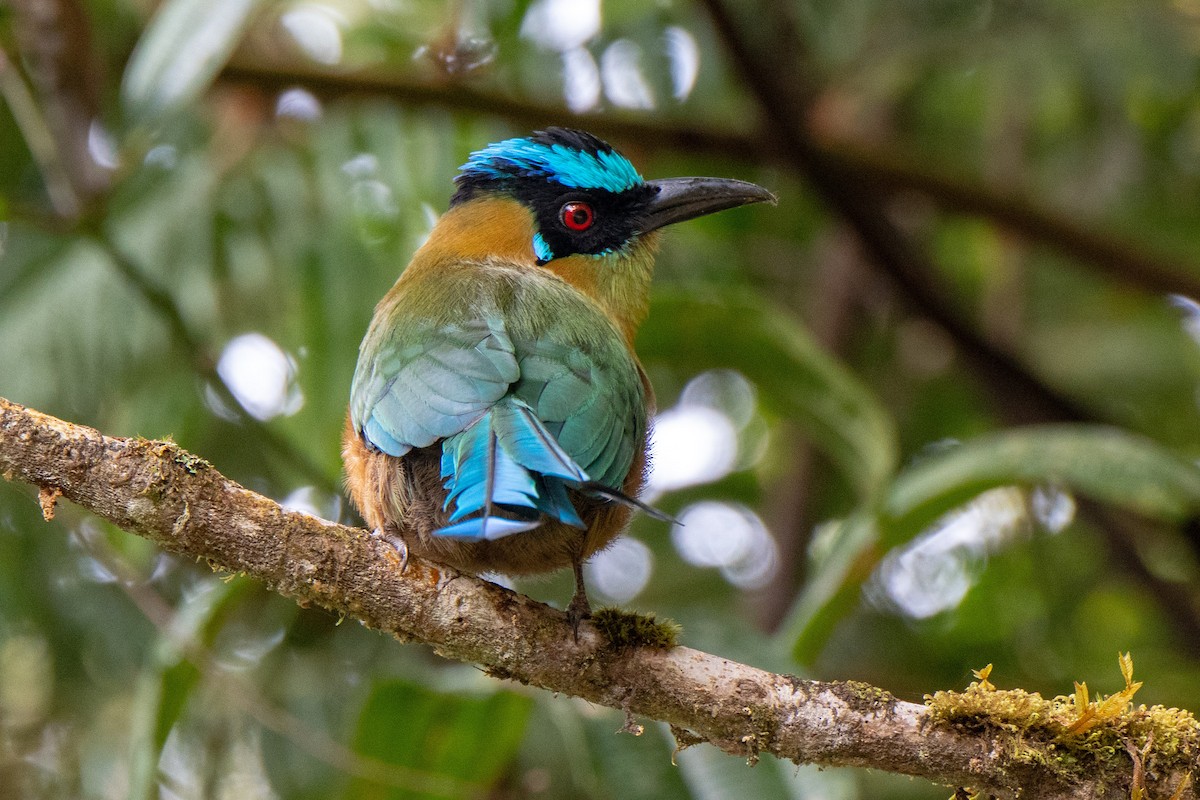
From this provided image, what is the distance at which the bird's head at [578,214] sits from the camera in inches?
150

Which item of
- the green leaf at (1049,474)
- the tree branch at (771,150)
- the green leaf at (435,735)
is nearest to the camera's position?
the green leaf at (435,735)

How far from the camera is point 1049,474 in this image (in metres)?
3.99

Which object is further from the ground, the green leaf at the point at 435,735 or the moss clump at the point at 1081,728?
the moss clump at the point at 1081,728

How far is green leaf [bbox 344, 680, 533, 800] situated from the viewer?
3.80m

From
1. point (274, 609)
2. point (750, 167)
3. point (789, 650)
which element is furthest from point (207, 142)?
point (789, 650)

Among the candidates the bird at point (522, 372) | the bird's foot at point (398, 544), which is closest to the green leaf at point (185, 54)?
the bird at point (522, 372)

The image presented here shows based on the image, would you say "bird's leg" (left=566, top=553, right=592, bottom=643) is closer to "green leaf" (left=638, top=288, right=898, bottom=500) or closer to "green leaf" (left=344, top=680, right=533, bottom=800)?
"green leaf" (left=344, top=680, right=533, bottom=800)

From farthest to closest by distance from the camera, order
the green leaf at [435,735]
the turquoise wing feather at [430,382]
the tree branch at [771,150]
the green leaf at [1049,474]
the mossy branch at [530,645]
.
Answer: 1. the tree branch at [771,150]
2. the green leaf at [1049,474]
3. the green leaf at [435,735]
4. the turquoise wing feather at [430,382]
5. the mossy branch at [530,645]

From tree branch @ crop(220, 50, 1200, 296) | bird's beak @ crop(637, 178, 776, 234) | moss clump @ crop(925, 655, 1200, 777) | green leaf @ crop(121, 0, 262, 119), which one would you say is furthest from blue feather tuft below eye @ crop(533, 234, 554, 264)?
moss clump @ crop(925, 655, 1200, 777)

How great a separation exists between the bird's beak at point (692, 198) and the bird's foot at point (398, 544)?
4.75 feet

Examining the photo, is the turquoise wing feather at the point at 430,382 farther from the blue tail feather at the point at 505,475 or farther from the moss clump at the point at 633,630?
the moss clump at the point at 633,630

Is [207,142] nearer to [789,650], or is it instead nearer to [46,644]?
[46,644]

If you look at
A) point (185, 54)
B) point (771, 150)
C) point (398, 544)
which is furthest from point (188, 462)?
point (771, 150)

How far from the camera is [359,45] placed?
5.74 m
